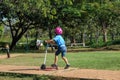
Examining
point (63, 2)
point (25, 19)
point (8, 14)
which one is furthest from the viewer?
point (25, 19)

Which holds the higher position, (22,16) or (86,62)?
(22,16)

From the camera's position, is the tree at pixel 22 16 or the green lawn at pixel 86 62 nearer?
the green lawn at pixel 86 62

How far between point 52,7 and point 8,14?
14.2 ft

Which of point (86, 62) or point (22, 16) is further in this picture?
point (22, 16)

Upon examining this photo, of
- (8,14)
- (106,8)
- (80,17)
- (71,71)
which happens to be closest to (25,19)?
(8,14)

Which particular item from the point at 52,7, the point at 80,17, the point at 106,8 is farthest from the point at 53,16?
the point at 106,8

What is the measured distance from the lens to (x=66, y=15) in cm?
3181

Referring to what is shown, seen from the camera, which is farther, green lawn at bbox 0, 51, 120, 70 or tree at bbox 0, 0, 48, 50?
tree at bbox 0, 0, 48, 50

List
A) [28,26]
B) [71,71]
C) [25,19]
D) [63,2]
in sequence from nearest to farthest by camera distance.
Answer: [71,71]
[63,2]
[25,19]
[28,26]

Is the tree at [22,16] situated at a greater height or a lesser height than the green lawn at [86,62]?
greater

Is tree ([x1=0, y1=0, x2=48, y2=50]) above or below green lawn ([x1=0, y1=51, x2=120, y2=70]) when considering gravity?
above

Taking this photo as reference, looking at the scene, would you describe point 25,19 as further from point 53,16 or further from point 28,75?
point 28,75

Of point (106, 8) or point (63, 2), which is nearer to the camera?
point (63, 2)

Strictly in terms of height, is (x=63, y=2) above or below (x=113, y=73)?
above
